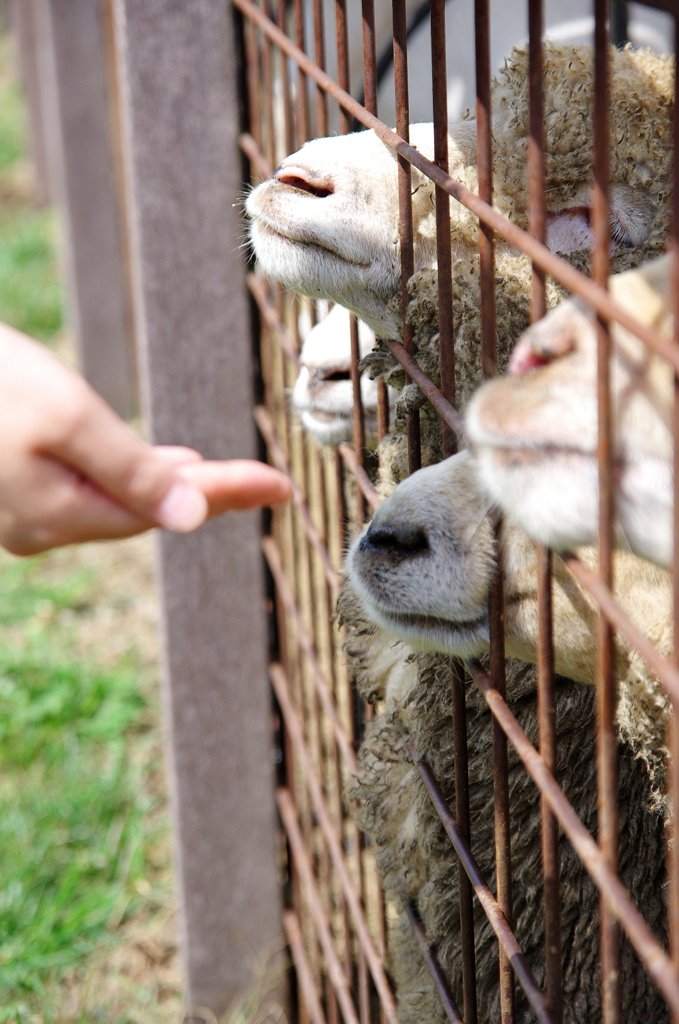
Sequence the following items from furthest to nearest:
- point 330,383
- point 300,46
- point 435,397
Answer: point 330,383 < point 300,46 < point 435,397

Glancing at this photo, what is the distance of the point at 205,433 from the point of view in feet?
7.53

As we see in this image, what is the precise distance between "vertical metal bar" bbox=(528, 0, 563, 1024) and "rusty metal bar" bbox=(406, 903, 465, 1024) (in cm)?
36

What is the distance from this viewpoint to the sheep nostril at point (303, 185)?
1409 mm

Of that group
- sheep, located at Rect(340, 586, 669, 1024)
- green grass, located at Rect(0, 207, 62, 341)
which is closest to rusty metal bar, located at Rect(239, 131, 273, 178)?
sheep, located at Rect(340, 586, 669, 1024)

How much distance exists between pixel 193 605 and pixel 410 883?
3.44 feet

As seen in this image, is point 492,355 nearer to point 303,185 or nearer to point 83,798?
point 303,185

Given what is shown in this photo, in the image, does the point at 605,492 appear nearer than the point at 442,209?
Yes

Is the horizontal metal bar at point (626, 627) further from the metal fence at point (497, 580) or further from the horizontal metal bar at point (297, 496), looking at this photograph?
the horizontal metal bar at point (297, 496)

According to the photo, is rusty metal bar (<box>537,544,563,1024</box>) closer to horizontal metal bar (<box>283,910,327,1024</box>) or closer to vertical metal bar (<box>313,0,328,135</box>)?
vertical metal bar (<box>313,0,328,135</box>)

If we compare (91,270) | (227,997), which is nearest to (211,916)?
(227,997)

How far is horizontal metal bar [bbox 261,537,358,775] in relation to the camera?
1750 mm

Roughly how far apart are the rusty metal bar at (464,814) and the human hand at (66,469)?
362 millimetres

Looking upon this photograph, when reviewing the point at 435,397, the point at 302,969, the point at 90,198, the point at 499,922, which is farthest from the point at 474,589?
the point at 90,198

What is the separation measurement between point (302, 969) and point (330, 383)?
1277 millimetres
